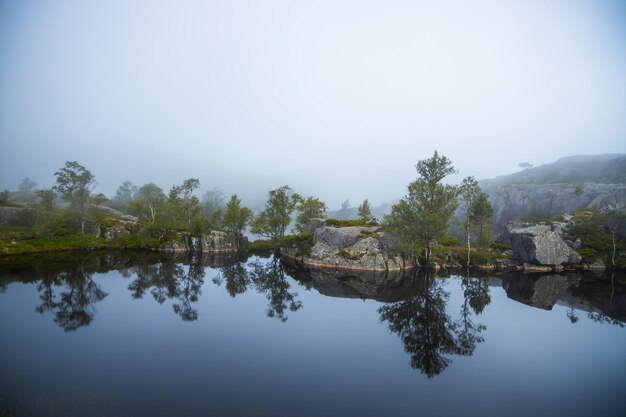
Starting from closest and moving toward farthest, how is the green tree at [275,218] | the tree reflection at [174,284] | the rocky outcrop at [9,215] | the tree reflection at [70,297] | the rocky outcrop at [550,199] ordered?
the tree reflection at [70,297]
the tree reflection at [174,284]
the green tree at [275,218]
the rocky outcrop at [9,215]
the rocky outcrop at [550,199]

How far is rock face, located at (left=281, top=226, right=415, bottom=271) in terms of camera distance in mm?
55938

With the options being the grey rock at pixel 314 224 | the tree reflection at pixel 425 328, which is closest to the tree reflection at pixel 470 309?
the tree reflection at pixel 425 328

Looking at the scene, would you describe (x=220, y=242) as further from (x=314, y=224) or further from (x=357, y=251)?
(x=357, y=251)

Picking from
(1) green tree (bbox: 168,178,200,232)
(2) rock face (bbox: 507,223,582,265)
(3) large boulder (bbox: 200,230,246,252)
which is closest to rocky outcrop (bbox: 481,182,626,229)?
(2) rock face (bbox: 507,223,582,265)

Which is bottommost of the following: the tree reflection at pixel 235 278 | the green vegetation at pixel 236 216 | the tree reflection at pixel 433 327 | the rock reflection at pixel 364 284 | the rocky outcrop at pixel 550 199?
the tree reflection at pixel 433 327

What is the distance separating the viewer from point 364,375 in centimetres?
1800

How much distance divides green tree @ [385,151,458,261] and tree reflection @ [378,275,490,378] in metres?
15.8

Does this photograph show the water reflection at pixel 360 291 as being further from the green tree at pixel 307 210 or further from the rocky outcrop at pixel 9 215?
the rocky outcrop at pixel 9 215

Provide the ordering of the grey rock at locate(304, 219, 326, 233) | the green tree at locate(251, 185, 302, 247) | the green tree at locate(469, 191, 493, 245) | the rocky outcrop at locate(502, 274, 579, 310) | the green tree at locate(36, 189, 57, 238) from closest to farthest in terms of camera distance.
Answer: the rocky outcrop at locate(502, 274, 579, 310) < the green tree at locate(469, 191, 493, 245) < the green tree at locate(36, 189, 57, 238) < the grey rock at locate(304, 219, 326, 233) < the green tree at locate(251, 185, 302, 247)

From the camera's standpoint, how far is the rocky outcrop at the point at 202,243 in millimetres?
→ 74312

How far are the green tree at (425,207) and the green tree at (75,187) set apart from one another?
7149 centimetres

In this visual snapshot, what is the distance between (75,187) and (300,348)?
266 ft

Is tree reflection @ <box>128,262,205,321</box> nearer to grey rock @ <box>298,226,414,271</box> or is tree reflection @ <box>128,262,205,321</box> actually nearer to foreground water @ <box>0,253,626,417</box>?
foreground water @ <box>0,253,626,417</box>

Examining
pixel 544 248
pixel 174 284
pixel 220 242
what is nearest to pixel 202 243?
pixel 220 242
